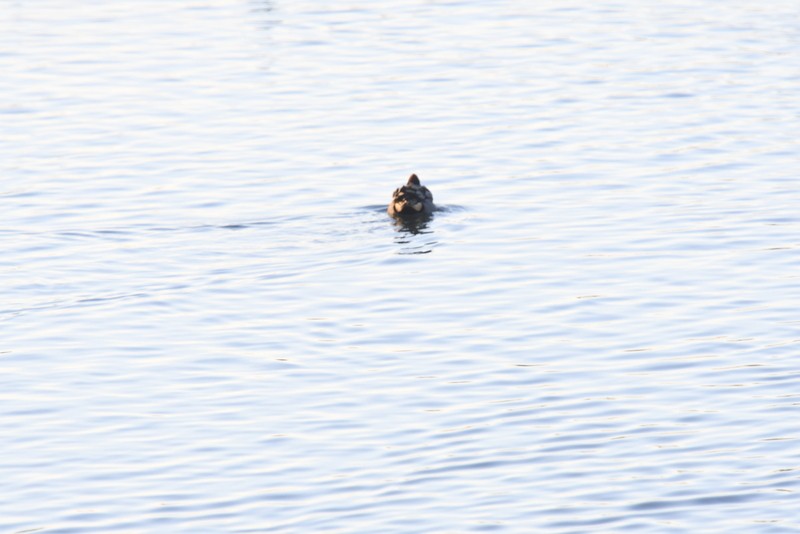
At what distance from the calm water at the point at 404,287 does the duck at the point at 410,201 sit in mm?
333

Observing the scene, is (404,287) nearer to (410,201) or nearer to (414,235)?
(414,235)

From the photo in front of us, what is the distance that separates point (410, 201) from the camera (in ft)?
77.0

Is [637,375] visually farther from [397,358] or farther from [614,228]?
[614,228]

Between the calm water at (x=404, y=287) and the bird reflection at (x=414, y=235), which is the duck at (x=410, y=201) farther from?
the calm water at (x=404, y=287)

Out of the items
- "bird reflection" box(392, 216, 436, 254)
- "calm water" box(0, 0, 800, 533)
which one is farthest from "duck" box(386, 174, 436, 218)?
"calm water" box(0, 0, 800, 533)

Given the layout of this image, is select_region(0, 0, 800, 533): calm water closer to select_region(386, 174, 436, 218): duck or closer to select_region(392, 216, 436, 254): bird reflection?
select_region(392, 216, 436, 254): bird reflection

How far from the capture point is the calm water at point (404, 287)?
47.7 feet

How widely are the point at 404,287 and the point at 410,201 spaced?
303 cm

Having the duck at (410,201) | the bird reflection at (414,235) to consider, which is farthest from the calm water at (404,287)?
the duck at (410,201)

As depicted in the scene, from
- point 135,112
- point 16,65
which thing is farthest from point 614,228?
A: point 16,65

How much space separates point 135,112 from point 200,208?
7.78m

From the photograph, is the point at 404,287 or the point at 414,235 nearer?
the point at 404,287

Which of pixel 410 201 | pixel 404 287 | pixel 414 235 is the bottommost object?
pixel 404 287

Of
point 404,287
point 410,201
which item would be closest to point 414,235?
point 410,201
